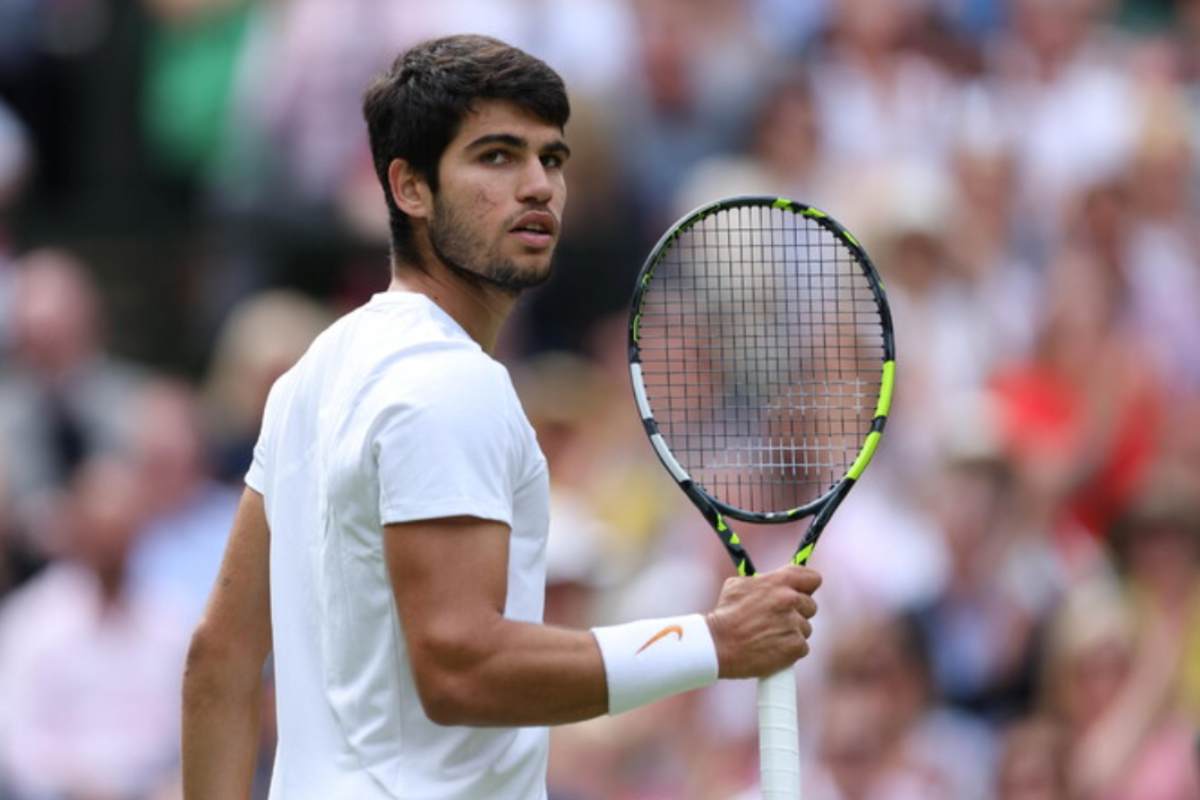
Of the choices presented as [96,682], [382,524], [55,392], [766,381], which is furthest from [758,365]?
[382,524]

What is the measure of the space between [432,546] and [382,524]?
0.09 metres

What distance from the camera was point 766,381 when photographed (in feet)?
20.1

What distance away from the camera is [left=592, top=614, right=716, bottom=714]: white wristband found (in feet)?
10.5

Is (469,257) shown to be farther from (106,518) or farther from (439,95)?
(106,518)

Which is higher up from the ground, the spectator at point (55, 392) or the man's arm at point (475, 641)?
the spectator at point (55, 392)

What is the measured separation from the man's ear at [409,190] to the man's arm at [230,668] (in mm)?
536

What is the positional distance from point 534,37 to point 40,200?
2414 millimetres

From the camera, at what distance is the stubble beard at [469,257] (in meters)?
3.40

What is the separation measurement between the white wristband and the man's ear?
711 mm

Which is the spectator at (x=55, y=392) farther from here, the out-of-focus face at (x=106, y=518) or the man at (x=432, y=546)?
the man at (x=432, y=546)

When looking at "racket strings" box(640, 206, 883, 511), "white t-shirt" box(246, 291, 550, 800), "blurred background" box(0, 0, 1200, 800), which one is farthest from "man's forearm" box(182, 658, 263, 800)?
"blurred background" box(0, 0, 1200, 800)

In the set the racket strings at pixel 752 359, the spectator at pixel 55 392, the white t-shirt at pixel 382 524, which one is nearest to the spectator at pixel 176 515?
the spectator at pixel 55 392

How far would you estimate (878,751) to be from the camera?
20.8ft

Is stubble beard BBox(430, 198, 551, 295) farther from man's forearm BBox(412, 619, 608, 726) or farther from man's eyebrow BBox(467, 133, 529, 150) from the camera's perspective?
man's forearm BBox(412, 619, 608, 726)
